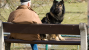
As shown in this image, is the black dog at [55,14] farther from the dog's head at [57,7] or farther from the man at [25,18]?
the man at [25,18]

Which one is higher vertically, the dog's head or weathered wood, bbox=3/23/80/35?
the dog's head

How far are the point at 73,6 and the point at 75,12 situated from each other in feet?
0.88

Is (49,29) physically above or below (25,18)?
below

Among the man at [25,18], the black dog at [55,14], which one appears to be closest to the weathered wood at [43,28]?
the man at [25,18]

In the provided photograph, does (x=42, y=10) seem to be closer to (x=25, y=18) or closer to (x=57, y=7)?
(x=57, y=7)

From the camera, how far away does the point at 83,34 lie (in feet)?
7.31

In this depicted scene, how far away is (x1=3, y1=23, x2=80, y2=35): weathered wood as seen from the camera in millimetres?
2259

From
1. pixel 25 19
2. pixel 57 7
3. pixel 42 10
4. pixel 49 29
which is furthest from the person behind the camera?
pixel 42 10

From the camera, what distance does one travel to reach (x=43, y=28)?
231 cm

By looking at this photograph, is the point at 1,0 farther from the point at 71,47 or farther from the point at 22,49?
the point at 71,47

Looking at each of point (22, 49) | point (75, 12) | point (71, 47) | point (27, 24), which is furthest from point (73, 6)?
point (27, 24)

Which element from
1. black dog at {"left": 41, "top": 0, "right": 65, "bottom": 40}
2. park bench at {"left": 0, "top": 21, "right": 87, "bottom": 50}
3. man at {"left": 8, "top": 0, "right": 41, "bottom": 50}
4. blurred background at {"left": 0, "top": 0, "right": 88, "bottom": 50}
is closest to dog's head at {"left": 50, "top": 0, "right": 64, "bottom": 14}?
black dog at {"left": 41, "top": 0, "right": 65, "bottom": 40}

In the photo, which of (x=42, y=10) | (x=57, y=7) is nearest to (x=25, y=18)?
(x=57, y=7)

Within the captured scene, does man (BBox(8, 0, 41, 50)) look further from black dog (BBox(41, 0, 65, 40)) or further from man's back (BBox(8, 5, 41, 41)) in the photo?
black dog (BBox(41, 0, 65, 40))
